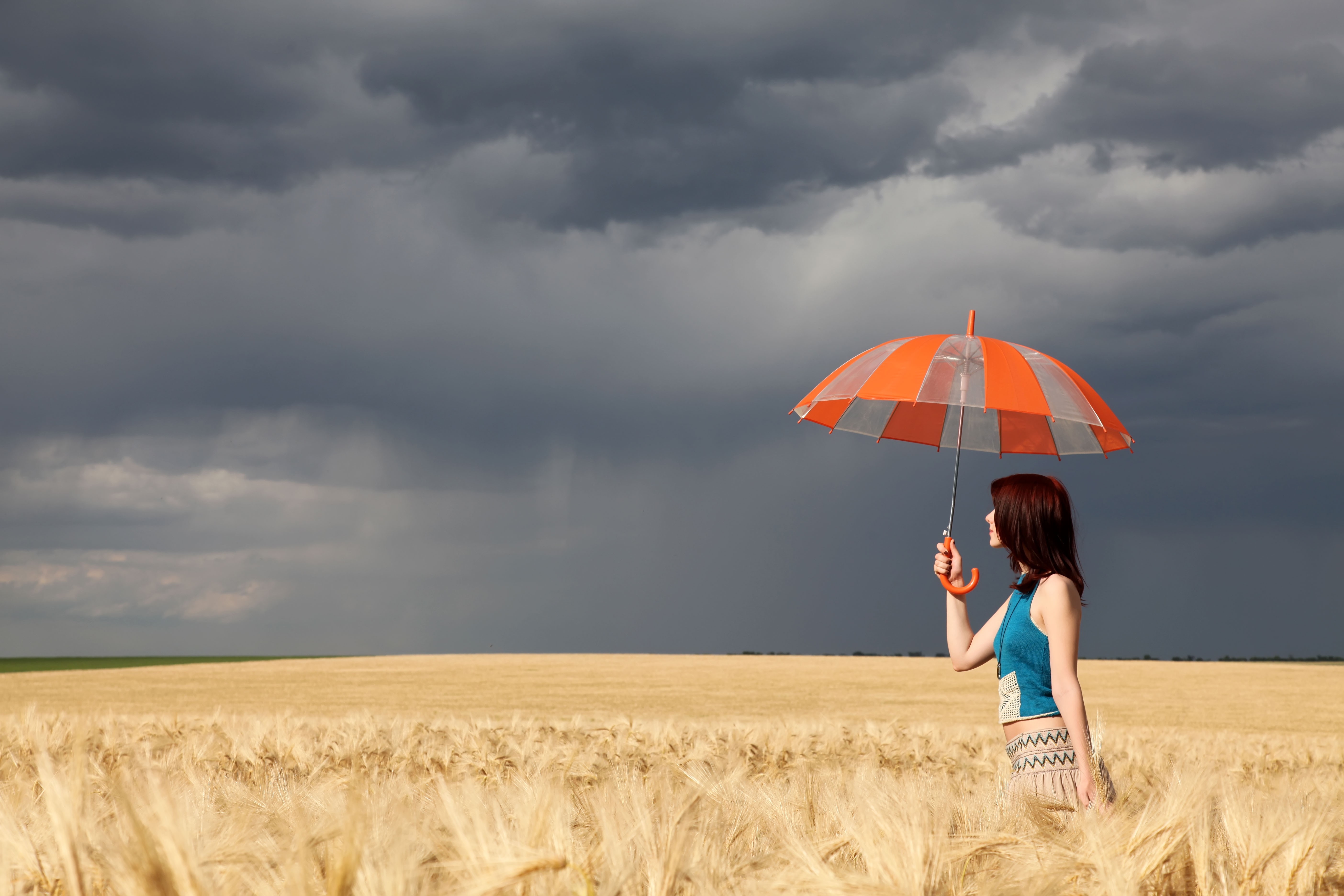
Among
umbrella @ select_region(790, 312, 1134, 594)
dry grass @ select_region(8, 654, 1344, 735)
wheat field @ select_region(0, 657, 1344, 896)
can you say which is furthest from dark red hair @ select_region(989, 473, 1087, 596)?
dry grass @ select_region(8, 654, 1344, 735)

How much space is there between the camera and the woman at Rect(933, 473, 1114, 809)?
3.86m

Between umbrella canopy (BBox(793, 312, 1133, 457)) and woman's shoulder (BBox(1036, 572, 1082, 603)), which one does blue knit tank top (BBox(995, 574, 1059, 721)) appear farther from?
umbrella canopy (BBox(793, 312, 1133, 457))

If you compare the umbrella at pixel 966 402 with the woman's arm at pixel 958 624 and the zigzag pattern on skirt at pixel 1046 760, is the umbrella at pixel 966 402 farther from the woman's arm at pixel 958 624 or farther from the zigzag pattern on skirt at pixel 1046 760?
the zigzag pattern on skirt at pixel 1046 760

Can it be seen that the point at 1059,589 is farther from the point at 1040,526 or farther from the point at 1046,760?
the point at 1046,760

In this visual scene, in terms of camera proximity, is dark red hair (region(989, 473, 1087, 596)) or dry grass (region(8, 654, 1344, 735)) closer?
dark red hair (region(989, 473, 1087, 596))

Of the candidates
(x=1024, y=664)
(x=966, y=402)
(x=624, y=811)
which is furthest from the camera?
(x=966, y=402)

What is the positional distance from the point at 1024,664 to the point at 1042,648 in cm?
11

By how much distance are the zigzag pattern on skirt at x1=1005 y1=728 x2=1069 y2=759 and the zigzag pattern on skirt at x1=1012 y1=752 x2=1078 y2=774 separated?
3 centimetres

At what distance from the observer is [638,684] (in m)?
28.4

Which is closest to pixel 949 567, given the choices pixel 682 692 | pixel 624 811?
pixel 624 811

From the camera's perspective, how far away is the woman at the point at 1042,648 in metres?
3.86

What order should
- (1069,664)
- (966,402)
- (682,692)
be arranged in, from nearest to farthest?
1. (1069,664)
2. (966,402)
3. (682,692)

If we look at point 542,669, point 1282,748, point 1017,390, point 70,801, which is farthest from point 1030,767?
point 542,669

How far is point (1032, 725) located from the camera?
13.6ft
